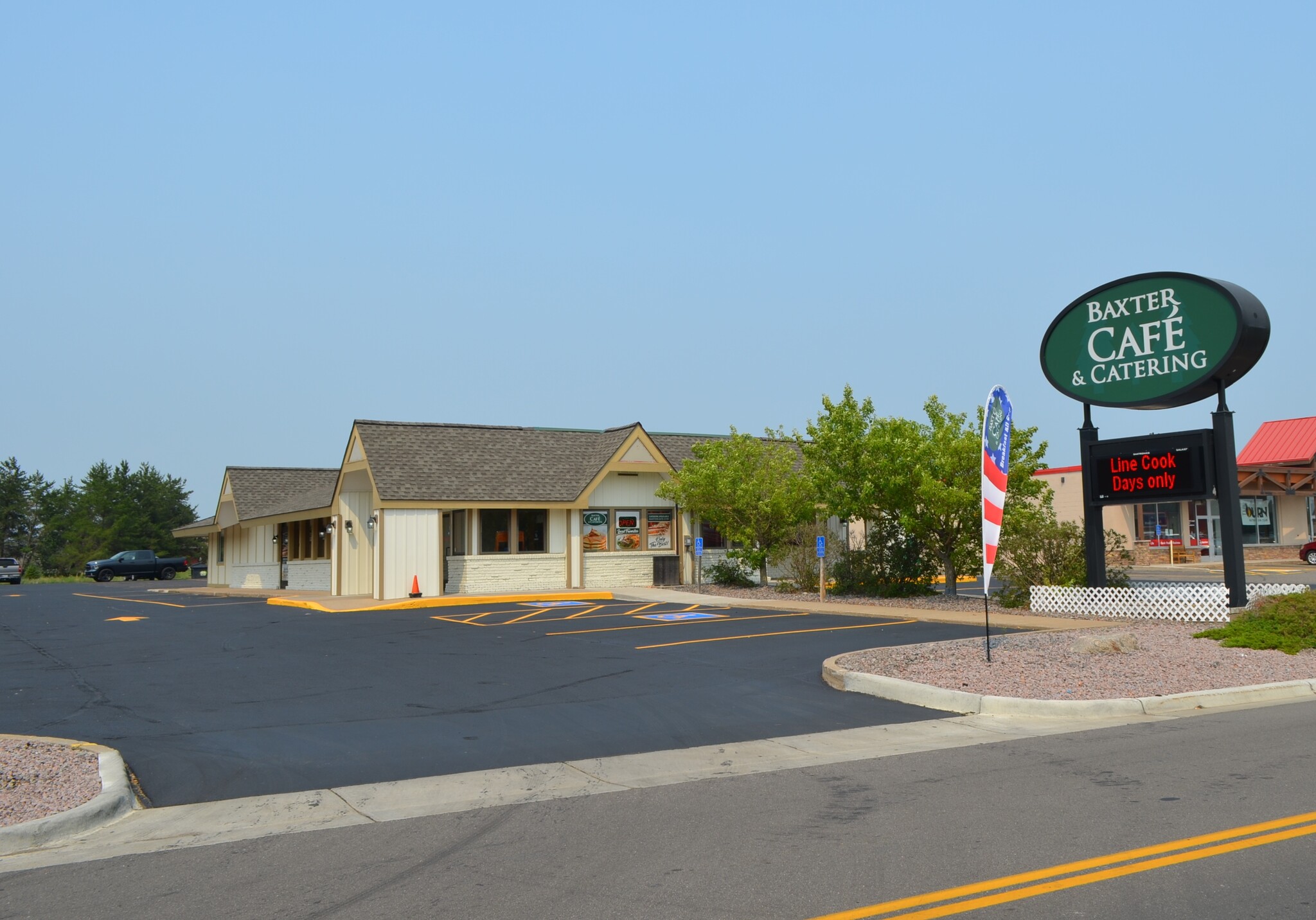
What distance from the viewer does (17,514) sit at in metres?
101

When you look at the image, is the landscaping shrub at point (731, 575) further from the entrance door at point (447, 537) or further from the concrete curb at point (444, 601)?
the entrance door at point (447, 537)

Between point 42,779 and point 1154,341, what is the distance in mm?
18331

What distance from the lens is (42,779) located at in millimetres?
8211

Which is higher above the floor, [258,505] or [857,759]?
[258,505]

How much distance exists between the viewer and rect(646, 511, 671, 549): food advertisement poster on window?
33375 millimetres

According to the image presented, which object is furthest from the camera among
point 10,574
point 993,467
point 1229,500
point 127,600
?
point 10,574

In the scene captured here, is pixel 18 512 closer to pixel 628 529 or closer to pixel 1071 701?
pixel 628 529

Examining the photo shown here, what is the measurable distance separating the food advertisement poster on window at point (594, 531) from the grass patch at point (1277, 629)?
61.1 ft

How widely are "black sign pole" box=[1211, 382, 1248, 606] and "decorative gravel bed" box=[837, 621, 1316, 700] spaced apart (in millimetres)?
3187

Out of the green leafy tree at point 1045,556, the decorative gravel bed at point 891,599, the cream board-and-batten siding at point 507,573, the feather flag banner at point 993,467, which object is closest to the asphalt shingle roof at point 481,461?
the cream board-and-batten siding at point 507,573

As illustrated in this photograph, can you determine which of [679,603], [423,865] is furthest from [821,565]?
[423,865]

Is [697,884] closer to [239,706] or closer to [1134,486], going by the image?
[239,706]

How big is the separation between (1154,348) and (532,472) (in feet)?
58.9

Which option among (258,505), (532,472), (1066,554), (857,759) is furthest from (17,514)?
(857,759)
